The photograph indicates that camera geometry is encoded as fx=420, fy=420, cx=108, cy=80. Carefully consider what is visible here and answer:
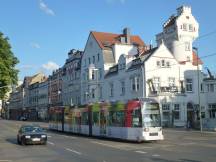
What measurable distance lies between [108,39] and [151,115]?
52.2m

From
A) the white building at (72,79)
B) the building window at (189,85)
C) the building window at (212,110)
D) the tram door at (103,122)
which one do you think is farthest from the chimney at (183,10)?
the tram door at (103,122)

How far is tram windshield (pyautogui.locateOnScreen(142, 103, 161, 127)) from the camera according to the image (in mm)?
29906

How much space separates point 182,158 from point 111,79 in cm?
5345

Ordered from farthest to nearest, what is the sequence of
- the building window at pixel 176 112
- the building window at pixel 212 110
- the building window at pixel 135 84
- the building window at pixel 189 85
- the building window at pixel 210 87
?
the building window at pixel 210 87 < the building window at pixel 189 85 < the building window at pixel 212 110 < the building window at pixel 135 84 < the building window at pixel 176 112

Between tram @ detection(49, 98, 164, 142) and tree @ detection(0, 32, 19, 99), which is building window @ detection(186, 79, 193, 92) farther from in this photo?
tree @ detection(0, 32, 19, 99)

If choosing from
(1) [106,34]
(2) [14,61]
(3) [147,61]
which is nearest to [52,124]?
(2) [14,61]

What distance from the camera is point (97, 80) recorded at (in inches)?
3036

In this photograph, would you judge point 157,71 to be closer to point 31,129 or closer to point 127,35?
point 127,35

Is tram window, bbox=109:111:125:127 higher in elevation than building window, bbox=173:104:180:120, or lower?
lower

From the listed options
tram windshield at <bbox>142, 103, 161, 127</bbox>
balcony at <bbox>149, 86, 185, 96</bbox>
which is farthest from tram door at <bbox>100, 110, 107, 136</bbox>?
balcony at <bbox>149, 86, 185, 96</bbox>

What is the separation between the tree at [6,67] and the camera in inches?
1789

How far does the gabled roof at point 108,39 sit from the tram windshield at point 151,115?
46.9m

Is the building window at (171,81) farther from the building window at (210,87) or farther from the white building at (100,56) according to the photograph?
the white building at (100,56)

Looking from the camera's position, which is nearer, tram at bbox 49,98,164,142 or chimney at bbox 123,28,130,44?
tram at bbox 49,98,164,142
